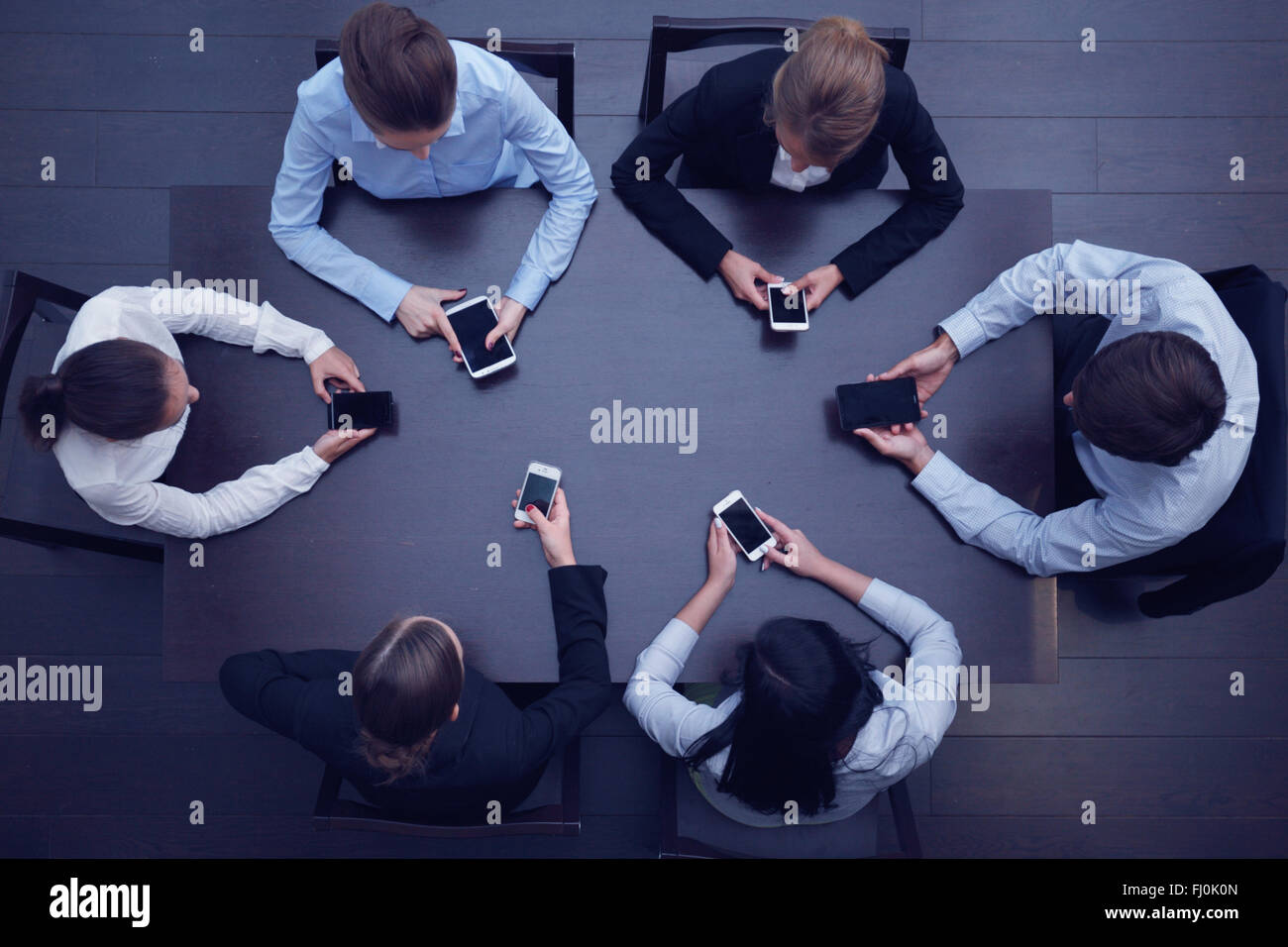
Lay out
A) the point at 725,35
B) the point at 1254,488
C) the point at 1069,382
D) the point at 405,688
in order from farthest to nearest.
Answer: the point at 1069,382 → the point at 725,35 → the point at 1254,488 → the point at 405,688

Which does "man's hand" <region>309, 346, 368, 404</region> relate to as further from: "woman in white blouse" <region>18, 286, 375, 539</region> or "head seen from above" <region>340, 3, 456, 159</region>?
"head seen from above" <region>340, 3, 456, 159</region>

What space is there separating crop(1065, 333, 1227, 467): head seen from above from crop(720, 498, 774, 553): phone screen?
64 centimetres

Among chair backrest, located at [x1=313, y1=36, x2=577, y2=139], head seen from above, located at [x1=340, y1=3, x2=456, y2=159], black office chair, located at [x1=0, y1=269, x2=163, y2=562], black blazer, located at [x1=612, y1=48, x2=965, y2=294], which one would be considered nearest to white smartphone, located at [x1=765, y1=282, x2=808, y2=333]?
black blazer, located at [x1=612, y1=48, x2=965, y2=294]

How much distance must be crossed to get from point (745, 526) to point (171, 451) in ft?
3.78

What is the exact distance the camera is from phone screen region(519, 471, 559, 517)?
155cm

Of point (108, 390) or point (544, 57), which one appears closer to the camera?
point (108, 390)

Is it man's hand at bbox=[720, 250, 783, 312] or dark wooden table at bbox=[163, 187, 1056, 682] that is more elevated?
man's hand at bbox=[720, 250, 783, 312]

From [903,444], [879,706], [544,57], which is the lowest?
[879,706]

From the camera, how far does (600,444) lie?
1.60 meters

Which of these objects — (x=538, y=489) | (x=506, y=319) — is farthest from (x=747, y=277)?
(x=538, y=489)

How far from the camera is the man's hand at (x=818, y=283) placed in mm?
1602

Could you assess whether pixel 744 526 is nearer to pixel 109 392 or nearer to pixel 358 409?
pixel 358 409

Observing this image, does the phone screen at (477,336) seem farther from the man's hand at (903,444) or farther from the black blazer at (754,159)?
the man's hand at (903,444)
